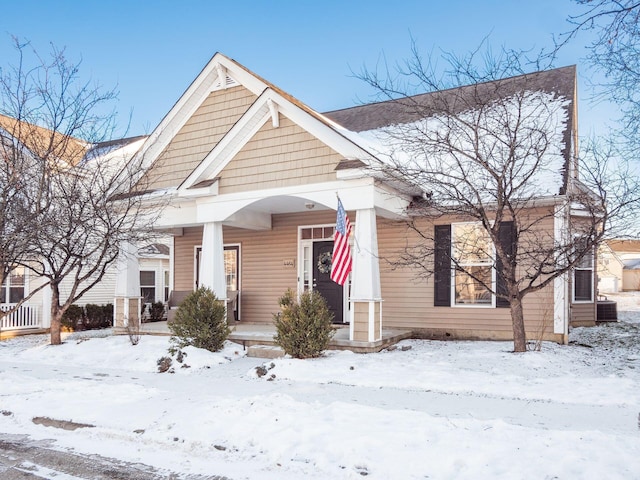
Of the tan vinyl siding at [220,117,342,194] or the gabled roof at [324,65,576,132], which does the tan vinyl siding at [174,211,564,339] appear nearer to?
the tan vinyl siding at [220,117,342,194]

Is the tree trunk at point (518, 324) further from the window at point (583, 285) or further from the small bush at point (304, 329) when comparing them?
the window at point (583, 285)

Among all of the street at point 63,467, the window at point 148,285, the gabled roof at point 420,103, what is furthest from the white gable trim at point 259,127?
the window at point 148,285

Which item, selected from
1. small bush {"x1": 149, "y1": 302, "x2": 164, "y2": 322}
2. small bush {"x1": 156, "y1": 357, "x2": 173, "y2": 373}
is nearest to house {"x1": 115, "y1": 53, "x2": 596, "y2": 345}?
small bush {"x1": 156, "y1": 357, "x2": 173, "y2": 373}

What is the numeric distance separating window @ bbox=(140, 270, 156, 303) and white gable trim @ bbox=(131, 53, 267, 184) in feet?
30.0

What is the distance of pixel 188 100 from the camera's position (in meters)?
13.5

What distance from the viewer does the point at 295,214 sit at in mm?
13133

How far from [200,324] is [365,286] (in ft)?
10.3

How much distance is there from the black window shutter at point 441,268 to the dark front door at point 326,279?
240 cm

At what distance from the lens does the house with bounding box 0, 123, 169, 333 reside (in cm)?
902

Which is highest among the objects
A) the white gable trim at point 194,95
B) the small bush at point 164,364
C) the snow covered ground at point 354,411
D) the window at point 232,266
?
the white gable trim at point 194,95

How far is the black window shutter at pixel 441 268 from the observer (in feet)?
36.8

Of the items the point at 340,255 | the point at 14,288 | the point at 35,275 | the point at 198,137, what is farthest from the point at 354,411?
the point at 14,288

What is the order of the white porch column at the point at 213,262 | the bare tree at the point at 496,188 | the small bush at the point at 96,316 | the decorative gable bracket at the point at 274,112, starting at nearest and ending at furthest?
the bare tree at the point at 496,188
the decorative gable bracket at the point at 274,112
the white porch column at the point at 213,262
the small bush at the point at 96,316

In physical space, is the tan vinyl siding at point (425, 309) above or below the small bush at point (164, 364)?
above
